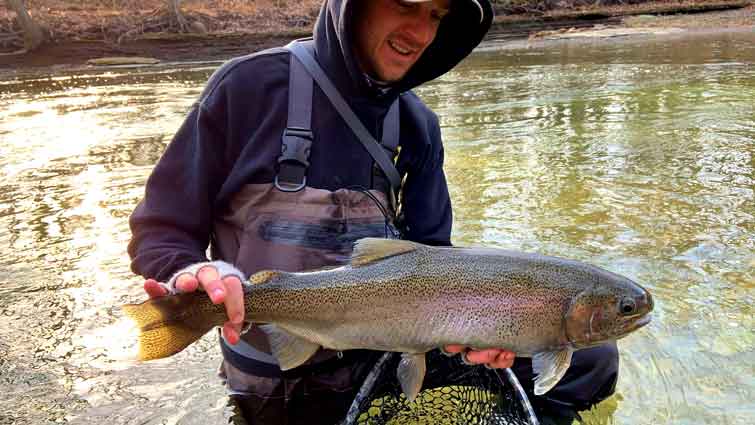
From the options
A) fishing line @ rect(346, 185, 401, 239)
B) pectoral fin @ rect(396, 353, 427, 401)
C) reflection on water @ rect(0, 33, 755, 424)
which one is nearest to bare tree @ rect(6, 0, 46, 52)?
reflection on water @ rect(0, 33, 755, 424)

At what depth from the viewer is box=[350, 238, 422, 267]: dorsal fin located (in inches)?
91.0

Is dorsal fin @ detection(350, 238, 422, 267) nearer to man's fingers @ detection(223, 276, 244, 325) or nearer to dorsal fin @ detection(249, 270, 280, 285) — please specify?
dorsal fin @ detection(249, 270, 280, 285)

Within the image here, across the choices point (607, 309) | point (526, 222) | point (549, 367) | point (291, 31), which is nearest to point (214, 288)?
point (549, 367)

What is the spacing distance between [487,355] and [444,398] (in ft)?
2.34

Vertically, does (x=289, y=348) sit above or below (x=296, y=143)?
below

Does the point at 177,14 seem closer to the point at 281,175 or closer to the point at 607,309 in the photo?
the point at 281,175

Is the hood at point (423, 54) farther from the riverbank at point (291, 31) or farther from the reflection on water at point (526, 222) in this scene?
the riverbank at point (291, 31)

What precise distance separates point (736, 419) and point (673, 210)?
304cm

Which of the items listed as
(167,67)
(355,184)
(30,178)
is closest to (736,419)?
(355,184)

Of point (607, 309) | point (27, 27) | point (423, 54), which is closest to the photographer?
point (607, 309)

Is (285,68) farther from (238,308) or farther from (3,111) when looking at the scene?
(3,111)

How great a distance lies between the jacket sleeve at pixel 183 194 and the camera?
246 centimetres

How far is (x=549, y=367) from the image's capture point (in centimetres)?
228

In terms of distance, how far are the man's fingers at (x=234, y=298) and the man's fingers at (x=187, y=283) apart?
0.09 metres
